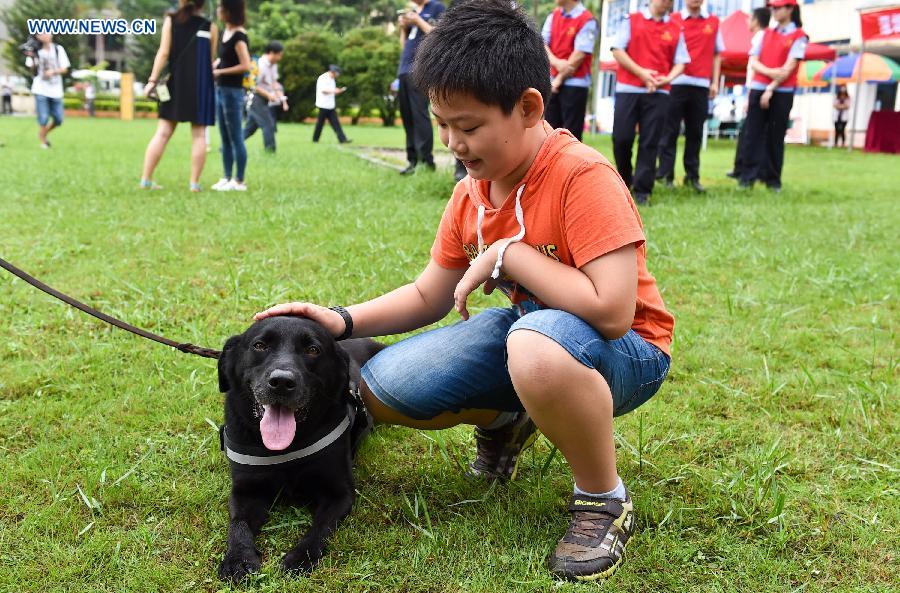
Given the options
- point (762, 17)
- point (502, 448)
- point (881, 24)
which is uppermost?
point (881, 24)

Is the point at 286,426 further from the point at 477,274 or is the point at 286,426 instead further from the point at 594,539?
the point at 594,539

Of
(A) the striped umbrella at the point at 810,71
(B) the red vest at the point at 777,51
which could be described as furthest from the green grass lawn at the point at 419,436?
(A) the striped umbrella at the point at 810,71

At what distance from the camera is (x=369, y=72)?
3572cm

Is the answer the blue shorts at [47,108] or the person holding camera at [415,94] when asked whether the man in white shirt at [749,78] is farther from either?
the blue shorts at [47,108]

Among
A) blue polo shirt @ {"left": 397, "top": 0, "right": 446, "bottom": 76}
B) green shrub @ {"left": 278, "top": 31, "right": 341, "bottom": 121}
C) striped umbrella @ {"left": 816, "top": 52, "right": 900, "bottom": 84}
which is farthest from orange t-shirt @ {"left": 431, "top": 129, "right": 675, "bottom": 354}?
green shrub @ {"left": 278, "top": 31, "right": 341, "bottom": 121}

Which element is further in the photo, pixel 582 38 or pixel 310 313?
pixel 582 38

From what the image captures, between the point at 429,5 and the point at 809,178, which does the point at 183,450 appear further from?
the point at 809,178

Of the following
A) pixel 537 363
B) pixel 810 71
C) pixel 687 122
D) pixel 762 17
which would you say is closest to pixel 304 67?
pixel 810 71

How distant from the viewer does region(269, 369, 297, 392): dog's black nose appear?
2.11 meters

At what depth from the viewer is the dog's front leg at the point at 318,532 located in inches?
80.7

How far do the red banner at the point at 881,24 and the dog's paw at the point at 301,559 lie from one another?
57.4 feet

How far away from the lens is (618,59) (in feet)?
25.7

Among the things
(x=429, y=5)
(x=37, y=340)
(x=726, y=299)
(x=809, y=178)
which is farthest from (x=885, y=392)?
(x=809, y=178)

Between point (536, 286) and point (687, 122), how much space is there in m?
7.64
